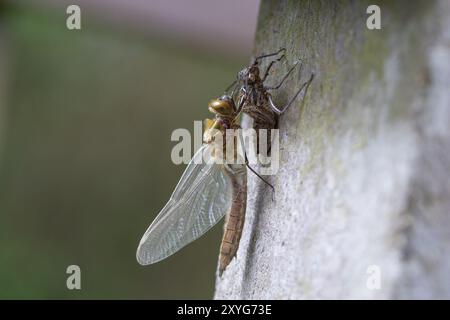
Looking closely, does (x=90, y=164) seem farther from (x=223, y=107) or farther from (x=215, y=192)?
(x=223, y=107)

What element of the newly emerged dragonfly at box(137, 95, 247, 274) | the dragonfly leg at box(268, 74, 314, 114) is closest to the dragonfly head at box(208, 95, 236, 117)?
the newly emerged dragonfly at box(137, 95, 247, 274)

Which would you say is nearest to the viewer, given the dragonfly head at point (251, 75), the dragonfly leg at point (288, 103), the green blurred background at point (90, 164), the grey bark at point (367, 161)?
the grey bark at point (367, 161)

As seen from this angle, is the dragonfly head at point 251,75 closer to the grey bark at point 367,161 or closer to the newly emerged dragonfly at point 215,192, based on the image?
the newly emerged dragonfly at point 215,192

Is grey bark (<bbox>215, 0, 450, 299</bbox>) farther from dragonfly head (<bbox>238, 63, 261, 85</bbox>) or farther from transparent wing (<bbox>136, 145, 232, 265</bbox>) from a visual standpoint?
transparent wing (<bbox>136, 145, 232, 265</bbox>)

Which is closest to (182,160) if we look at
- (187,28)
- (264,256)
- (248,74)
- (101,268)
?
(248,74)

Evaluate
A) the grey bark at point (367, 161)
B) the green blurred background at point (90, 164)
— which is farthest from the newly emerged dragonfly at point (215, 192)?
the green blurred background at point (90, 164)

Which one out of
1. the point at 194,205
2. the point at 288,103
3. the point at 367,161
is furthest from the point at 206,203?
the point at 367,161
